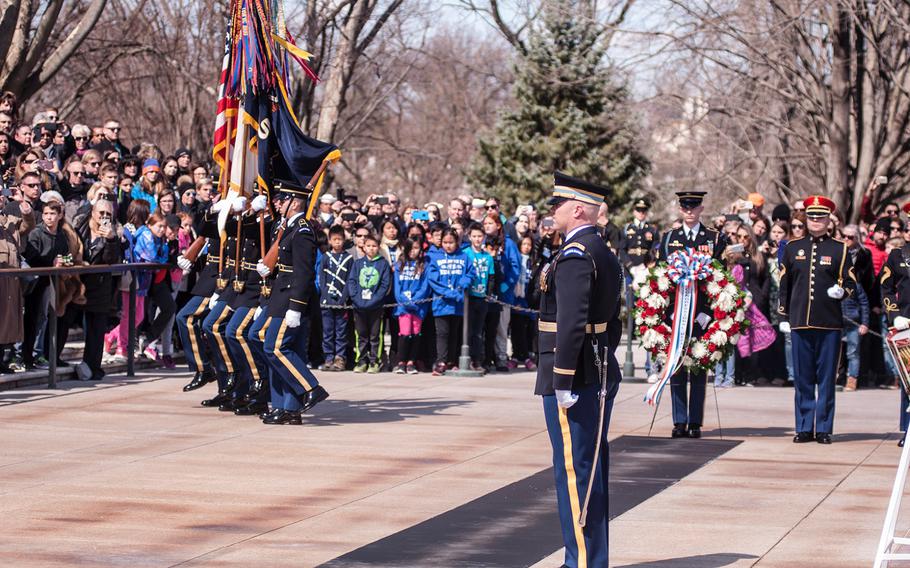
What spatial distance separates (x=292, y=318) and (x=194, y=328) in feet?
6.86

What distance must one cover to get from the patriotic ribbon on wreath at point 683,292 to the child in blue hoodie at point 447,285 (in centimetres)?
559

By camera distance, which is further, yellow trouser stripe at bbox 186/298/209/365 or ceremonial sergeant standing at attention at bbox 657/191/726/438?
yellow trouser stripe at bbox 186/298/209/365

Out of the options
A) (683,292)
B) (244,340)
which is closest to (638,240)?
(683,292)

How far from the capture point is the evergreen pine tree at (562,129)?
32000mm

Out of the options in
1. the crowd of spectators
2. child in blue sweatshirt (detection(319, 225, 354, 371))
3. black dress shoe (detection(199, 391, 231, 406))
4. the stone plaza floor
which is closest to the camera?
the stone plaza floor

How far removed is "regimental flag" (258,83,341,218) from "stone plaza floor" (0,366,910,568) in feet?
7.42

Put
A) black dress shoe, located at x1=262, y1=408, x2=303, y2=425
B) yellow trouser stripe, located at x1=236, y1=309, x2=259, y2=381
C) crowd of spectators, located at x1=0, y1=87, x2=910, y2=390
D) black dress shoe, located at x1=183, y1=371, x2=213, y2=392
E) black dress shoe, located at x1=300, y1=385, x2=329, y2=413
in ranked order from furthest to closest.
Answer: crowd of spectators, located at x1=0, y1=87, x2=910, y2=390, black dress shoe, located at x1=183, y1=371, x2=213, y2=392, yellow trouser stripe, located at x1=236, y1=309, x2=259, y2=381, black dress shoe, located at x1=262, y1=408, x2=303, y2=425, black dress shoe, located at x1=300, y1=385, x2=329, y2=413

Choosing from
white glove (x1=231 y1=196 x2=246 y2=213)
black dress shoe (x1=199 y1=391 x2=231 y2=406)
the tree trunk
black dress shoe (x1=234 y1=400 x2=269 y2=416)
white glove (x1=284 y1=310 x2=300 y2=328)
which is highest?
the tree trunk

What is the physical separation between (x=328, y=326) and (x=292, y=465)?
743 centimetres

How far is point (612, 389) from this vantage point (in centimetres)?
768

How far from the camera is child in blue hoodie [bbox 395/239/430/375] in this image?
18.1 metres

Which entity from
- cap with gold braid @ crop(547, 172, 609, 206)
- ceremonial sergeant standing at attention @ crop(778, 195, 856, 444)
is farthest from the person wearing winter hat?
cap with gold braid @ crop(547, 172, 609, 206)

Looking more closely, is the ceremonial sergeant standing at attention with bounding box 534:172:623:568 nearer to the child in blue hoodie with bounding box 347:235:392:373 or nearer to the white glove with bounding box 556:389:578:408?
the white glove with bounding box 556:389:578:408

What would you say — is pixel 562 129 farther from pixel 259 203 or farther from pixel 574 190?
pixel 574 190
